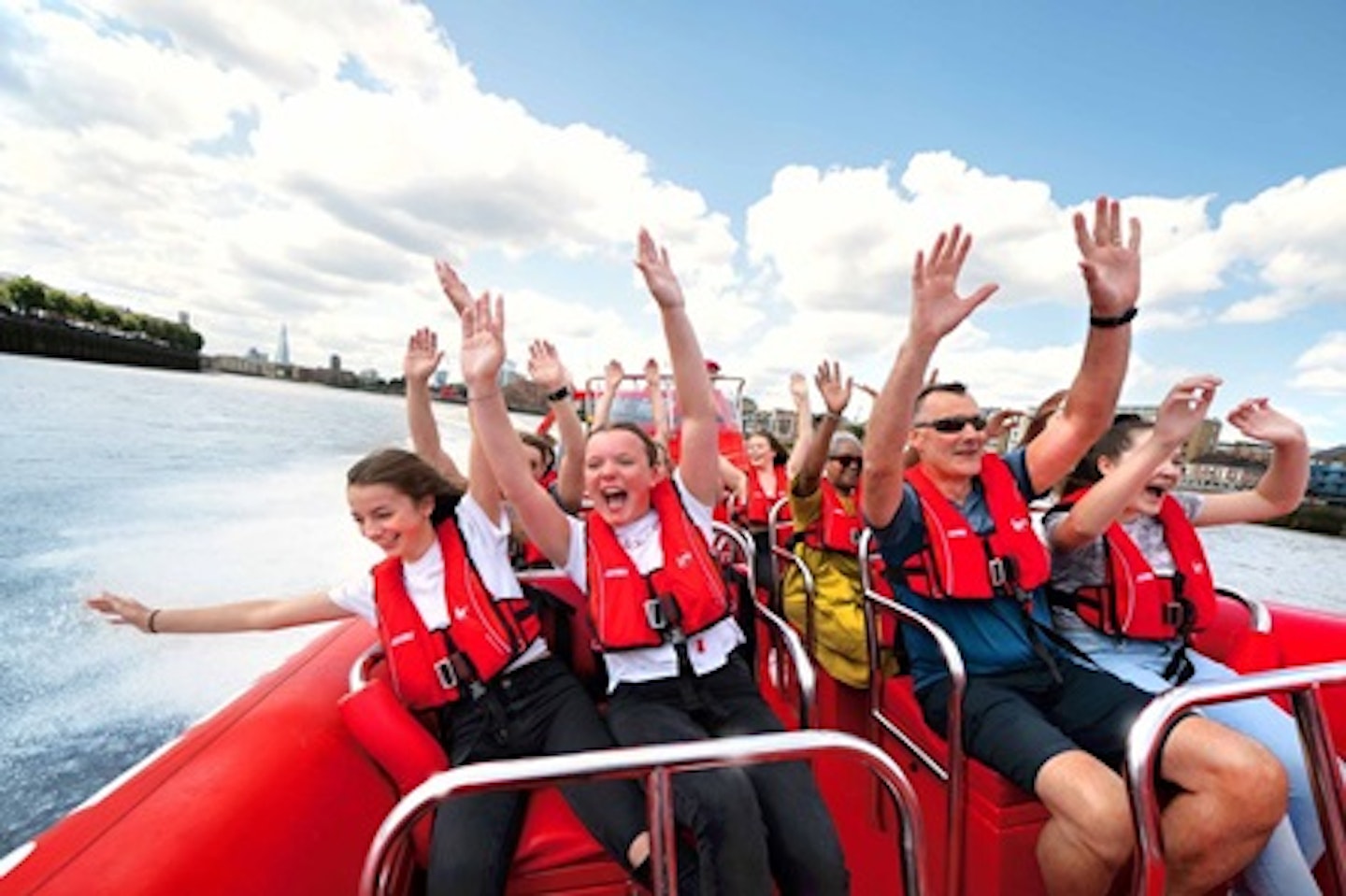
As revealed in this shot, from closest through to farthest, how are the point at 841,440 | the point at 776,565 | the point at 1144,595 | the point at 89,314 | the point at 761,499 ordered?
1. the point at 1144,595
2. the point at 841,440
3. the point at 776,565
4. the point at 761,499
5. the point at 89,314

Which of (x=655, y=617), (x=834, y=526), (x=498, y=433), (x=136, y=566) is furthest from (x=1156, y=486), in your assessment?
(x=136, y=566)

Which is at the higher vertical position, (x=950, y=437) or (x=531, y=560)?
(x=950, y=437)

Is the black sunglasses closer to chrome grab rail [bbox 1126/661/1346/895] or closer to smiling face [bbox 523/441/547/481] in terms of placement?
chrome grab rail [bbox 1126/661/1346/895]

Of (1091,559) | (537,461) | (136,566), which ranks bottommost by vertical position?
(136,566)

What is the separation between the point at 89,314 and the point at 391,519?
87189 millimetres

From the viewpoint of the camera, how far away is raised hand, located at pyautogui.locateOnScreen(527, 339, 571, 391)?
2.61 meters

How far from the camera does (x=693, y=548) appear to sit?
6.78 ft

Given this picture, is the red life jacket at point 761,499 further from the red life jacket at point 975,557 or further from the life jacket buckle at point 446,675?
the life jacket buckle at point 446,675

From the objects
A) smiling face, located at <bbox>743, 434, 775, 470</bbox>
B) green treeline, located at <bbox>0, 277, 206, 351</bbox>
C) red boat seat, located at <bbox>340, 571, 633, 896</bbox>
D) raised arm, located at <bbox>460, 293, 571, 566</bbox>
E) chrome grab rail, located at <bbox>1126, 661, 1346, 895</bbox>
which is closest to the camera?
chrome grab rail, located at <bbox>1126, 661, 1346, 895</bbox>

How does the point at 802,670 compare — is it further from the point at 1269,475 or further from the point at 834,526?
the point at 1269,475

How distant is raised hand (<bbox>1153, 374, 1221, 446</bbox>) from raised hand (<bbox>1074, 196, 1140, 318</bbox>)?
0.29 m

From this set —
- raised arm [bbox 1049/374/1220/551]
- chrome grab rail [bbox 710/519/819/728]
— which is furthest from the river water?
raised arm [bbox 1049/374/1220/551]

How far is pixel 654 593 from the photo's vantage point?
6.44 feet

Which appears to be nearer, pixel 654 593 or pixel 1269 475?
pixel 654 593
